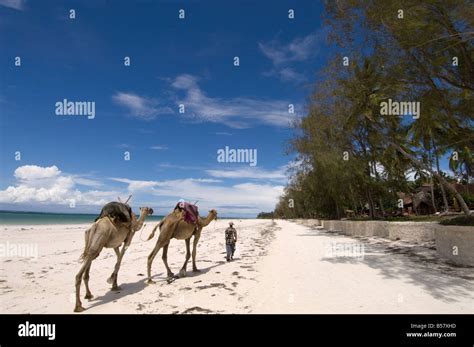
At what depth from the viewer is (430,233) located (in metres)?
16.9

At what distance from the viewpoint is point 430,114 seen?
12.8m

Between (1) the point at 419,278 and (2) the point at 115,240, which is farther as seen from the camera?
(1) the point at 419,278

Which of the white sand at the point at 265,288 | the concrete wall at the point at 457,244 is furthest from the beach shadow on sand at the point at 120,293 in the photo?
the concrete wall at the point at 457,244

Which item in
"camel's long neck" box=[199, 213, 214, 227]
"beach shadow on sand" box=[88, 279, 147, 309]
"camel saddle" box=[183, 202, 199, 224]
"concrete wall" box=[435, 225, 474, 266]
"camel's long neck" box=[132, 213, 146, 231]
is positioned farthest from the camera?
"camel's long neck" box=[199, 213, 214, 227]

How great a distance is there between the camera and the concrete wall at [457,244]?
1005 centimetres

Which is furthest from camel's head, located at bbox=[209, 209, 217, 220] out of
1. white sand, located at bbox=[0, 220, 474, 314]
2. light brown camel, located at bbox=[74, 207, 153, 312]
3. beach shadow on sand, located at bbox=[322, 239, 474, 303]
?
beach shadow on sand, located at bbox=[322, 239, 474, 303]

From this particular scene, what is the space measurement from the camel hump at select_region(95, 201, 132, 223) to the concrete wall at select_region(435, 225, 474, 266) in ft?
38.1

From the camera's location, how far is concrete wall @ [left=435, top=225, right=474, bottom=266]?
10.0m

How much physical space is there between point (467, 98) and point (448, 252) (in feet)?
Answer: 21.8

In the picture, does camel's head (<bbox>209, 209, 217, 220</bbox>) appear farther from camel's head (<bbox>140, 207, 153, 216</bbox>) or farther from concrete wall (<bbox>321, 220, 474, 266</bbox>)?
concrete wall (<bbox>321, 220, 474, 266</bbox>)

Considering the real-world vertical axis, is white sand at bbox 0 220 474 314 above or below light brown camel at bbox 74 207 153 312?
below
